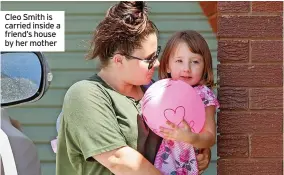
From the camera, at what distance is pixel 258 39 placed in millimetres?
3090

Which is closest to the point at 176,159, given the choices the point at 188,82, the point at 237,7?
the point at 188,82

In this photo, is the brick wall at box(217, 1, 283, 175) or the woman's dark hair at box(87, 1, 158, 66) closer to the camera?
the woman's dark hair at box(87, 1, 158, 66)

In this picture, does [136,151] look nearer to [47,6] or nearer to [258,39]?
[258,39]

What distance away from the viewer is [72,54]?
5.46 metres

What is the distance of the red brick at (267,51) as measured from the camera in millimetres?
3086

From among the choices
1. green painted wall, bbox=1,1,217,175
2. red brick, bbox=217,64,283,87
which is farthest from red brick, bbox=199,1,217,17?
green painted wall, bbox=1,1,217,175

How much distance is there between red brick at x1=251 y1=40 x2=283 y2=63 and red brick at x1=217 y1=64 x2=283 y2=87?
0.03 m

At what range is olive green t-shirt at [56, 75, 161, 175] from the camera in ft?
9.02

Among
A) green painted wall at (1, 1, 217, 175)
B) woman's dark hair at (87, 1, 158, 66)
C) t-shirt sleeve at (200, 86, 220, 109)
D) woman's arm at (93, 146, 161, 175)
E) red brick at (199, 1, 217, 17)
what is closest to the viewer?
woman's arm at (93, 146, 161, 175)

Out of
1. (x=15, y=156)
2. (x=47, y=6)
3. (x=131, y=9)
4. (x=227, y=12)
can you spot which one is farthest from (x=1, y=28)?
(x=47, y=6)

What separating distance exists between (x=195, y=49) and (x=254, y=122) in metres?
0.40

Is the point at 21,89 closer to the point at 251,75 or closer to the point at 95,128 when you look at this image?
the point at 95,128

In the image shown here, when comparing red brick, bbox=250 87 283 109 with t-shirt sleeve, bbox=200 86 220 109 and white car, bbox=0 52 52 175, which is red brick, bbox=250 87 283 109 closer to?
t-shirt sleeve, bbox=200 86 220 109

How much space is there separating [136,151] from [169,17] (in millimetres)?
2794
